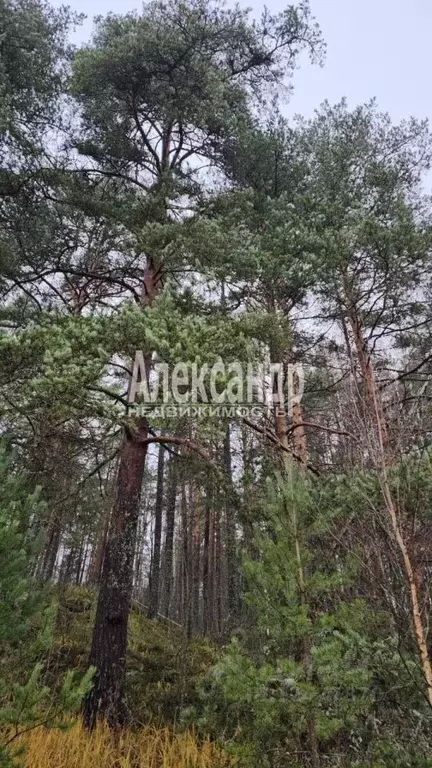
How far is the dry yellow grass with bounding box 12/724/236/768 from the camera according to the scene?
4148 millimetres

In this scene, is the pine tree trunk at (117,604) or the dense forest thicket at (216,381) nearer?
the dense forest thicket at (216,381)

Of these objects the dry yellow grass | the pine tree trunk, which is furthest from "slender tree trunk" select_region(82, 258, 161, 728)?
the dry yellow grass

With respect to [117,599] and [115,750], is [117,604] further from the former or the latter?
[115,750]

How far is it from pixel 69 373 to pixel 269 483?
85.9 inches

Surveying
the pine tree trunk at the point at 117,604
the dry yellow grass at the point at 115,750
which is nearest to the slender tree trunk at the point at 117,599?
the pine tree trunk at the point at 117,604

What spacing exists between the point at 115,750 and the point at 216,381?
3808mm

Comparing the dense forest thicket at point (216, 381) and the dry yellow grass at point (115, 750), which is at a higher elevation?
the dense forest thicket at point (216, 381)

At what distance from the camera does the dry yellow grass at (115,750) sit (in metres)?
4.15

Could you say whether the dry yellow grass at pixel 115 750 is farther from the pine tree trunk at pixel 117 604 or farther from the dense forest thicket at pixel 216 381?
the pine tree trunk at pixel 117 604

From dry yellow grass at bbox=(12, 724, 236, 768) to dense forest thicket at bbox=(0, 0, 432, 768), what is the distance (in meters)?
0.03

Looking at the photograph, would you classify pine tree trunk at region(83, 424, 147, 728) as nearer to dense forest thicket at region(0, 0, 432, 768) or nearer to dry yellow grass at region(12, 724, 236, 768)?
dense forest thicket at region(0, 0, 432, 768)

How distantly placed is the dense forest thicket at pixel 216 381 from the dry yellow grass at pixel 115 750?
1.2 inches

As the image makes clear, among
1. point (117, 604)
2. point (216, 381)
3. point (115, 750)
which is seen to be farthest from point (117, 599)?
point (216, 381)

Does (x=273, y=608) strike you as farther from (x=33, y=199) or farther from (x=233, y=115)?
(x=233, y=115)
